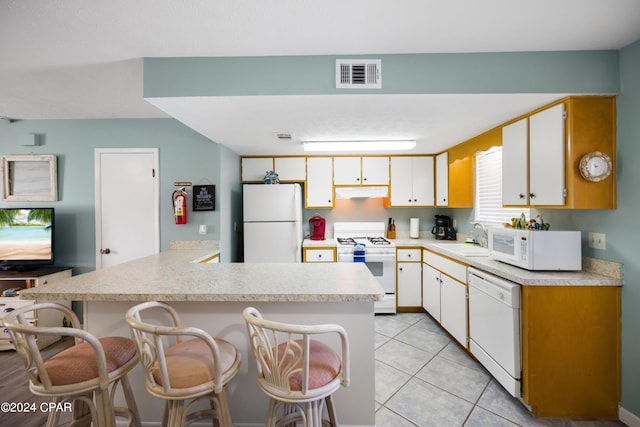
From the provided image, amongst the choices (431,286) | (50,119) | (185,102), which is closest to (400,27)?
(185,102)

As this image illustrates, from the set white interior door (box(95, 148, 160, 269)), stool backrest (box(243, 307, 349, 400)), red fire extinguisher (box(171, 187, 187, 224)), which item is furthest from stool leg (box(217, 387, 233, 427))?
white interior door (box(95, 148, 160, 269))

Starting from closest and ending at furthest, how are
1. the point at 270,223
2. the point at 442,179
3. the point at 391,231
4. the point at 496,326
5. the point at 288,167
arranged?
1. the point at 496,326
2. the point at 270,223
3. the point at 442,179
4. the point at 288,167
5. the point at 391,231

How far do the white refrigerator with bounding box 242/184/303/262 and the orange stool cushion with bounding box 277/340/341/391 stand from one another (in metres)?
2.10

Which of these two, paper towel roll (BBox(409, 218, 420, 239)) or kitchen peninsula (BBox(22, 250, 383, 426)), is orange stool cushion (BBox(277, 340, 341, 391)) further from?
paper towel roll (BBox(409, 218, 420, 239))

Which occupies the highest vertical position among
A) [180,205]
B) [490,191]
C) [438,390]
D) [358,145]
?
[358,145]

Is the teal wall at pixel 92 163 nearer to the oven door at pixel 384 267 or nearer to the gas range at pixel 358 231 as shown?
the oven door at pixel 384 267

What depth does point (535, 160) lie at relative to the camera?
6.73ft

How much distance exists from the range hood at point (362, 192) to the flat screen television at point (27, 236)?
11.0ft

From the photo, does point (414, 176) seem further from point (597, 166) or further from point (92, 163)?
point (92, 163)

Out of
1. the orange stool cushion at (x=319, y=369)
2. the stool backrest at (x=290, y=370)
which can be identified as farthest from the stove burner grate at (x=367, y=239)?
the stool backrest at (x=290, y=370)

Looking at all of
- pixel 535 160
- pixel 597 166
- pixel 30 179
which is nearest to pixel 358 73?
pixel 535 160

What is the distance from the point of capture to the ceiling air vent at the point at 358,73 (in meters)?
1.81

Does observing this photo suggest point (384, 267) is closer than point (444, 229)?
Yes

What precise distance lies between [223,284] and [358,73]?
1.63 metres
